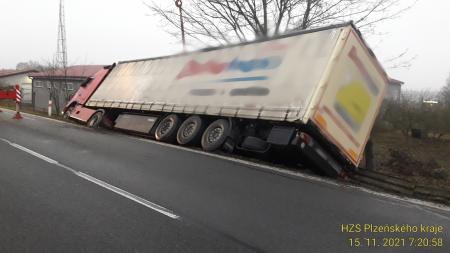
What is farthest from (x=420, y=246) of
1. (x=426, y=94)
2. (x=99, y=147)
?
(x=426, y=94)

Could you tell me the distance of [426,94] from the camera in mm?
20344

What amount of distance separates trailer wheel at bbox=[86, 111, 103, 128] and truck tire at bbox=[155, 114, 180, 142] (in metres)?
4.03

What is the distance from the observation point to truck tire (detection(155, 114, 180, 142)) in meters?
13.2

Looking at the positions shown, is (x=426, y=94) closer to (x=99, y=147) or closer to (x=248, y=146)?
(x=248, y=146)

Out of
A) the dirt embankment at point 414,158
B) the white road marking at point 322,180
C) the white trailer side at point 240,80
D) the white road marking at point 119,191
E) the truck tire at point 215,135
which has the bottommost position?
the white road marking at point 119,191

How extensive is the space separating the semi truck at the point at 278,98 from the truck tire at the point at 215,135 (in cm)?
3

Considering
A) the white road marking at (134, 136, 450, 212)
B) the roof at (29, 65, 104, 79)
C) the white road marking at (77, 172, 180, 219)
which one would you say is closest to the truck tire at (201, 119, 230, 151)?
the white road marking at (134, 136, 450, 212)

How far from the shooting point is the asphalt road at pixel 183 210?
4938 mm

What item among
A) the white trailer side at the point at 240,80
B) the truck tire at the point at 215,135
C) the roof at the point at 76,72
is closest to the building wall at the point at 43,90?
the roof at the point at 76,72

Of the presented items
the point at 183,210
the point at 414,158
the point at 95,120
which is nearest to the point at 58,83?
the point at 95,120

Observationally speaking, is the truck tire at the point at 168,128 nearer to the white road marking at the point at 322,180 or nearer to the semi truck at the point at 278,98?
the semi truck at the point at 278,98

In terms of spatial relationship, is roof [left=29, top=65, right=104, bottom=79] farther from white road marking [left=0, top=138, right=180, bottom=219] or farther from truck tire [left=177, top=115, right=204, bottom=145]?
white road marking [left=0, top=138, right=180, bottom=219]

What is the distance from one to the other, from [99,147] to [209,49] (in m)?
4.29

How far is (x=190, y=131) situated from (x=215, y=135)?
1164 mm
